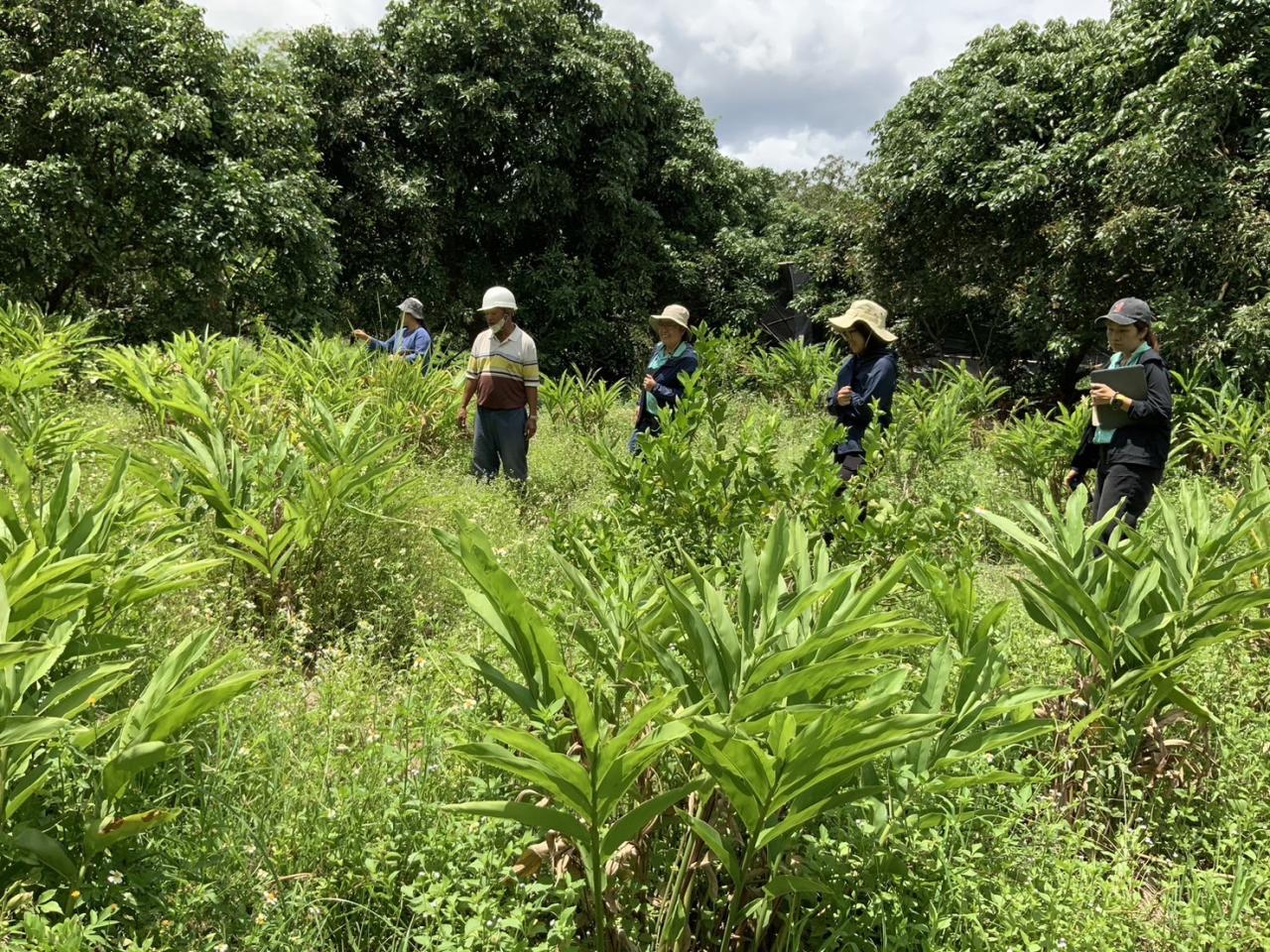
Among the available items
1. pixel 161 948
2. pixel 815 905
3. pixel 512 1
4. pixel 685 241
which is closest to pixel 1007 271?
pixel 685 241

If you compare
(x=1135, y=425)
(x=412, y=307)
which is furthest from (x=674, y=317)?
(x=412, y=307)

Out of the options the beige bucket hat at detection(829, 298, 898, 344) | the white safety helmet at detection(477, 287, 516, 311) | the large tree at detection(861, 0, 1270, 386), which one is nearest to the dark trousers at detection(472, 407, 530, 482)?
the white safety helmet at detection(477, 287, 516, 311)

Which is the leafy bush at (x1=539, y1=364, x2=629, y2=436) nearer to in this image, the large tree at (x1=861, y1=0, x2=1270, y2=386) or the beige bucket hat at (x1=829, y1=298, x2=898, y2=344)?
the beige bucket hat at (x1=829, y1=298, x2=898, y2=344)

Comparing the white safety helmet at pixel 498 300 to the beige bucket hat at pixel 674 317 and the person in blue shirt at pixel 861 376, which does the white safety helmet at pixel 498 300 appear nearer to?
the beige bucket hat at pixel 674 317

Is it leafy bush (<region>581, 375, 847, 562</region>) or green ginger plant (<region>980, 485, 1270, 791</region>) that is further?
leafy bush (<region>581, 375, 847, 562</region>)

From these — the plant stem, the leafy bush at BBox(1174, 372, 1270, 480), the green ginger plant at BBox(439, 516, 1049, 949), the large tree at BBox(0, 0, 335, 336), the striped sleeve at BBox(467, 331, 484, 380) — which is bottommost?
the plant stem

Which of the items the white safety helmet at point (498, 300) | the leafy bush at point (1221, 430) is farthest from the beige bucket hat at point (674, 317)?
the leafy bush at point (1221, 430)

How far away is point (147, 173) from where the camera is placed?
824 centimetres

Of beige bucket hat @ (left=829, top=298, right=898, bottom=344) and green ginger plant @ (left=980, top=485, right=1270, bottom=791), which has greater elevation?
beige bucket hat @ (left=829, top=298, right=898, bottom=344)

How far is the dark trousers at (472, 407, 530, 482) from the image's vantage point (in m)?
4.98

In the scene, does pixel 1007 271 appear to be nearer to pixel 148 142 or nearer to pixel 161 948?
pixel 148 142

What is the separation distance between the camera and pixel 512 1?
1338 centimetres

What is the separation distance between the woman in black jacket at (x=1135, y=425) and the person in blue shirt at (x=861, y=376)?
0.97 metres

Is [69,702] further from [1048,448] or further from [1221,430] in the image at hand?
[1221,430]
